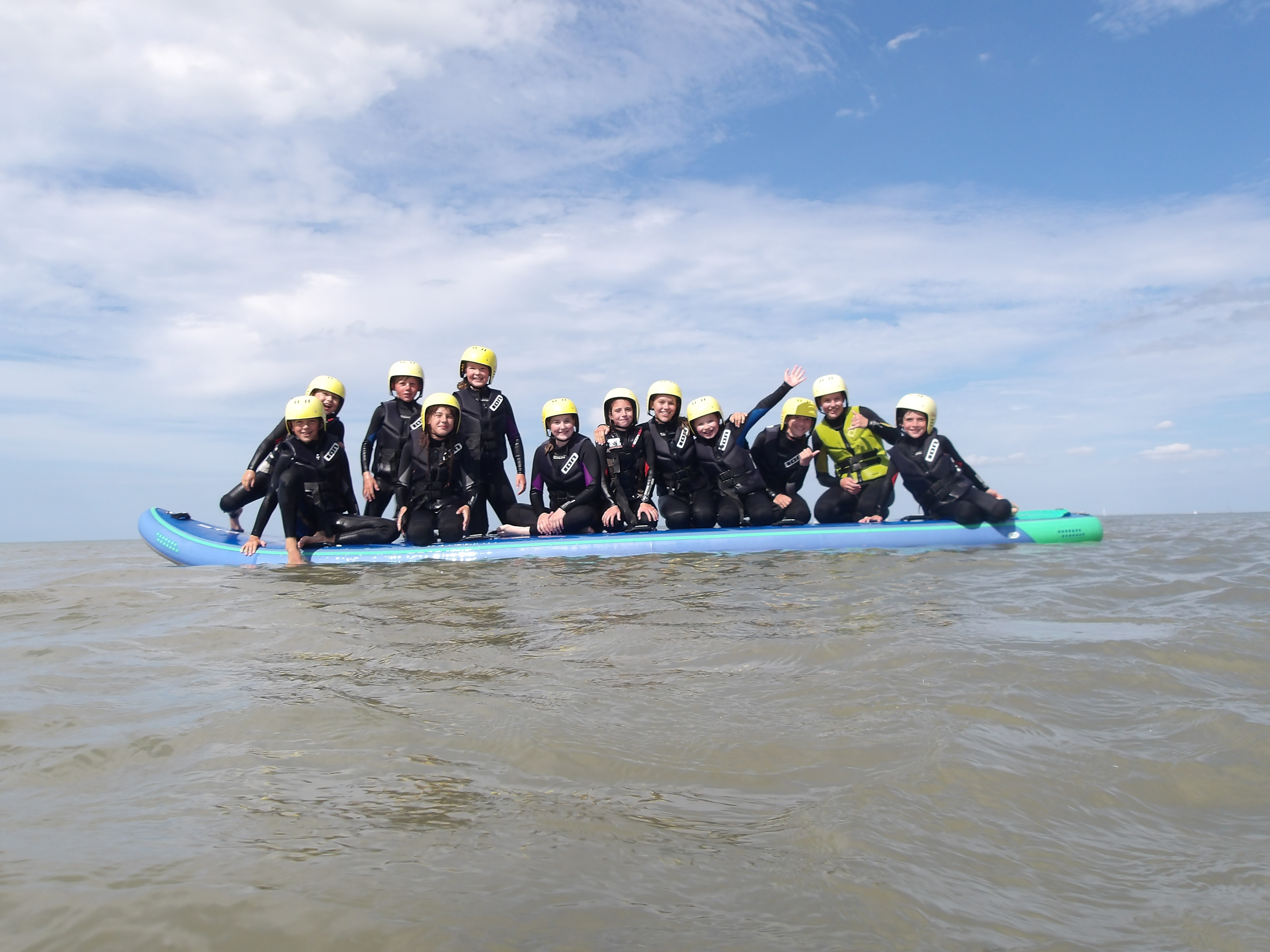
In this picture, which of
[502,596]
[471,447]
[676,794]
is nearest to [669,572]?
[502,596]

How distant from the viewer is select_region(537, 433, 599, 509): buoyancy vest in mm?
7848

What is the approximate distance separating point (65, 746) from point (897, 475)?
747 cm

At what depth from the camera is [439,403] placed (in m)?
7.23

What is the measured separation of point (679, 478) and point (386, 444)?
2.94 m

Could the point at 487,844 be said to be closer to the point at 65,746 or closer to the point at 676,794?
the point at 676,794

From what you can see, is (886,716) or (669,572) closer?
(886,716)

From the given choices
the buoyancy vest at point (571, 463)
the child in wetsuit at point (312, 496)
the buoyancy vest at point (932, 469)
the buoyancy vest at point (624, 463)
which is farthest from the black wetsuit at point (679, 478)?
the child in wetsuit at point (312, 496)

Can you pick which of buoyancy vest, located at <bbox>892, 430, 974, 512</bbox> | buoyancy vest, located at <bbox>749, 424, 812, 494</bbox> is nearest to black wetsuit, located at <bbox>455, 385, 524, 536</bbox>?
buoyancy vest, located at <bbox>749, 424, 812, 494</bbox>

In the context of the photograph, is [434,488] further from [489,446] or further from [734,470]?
[734,470]

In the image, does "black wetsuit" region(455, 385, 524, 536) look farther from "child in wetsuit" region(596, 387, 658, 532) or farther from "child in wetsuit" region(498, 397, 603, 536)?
"child in wetsuit" region(596, 387, 658, 532)

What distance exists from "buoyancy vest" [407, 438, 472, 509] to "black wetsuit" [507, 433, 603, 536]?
2.35ft

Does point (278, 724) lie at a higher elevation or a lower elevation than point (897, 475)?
lower

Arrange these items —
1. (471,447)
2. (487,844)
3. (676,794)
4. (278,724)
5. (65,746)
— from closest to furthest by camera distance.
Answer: (487,844) → (676,794) → (65,746) → (278,724) → (471,447)

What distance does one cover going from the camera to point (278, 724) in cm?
235
